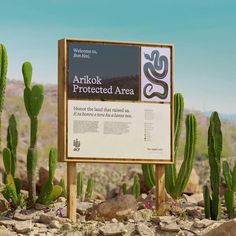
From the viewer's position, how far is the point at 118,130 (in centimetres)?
1314

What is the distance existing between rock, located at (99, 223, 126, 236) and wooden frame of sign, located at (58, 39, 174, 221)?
1000 mm

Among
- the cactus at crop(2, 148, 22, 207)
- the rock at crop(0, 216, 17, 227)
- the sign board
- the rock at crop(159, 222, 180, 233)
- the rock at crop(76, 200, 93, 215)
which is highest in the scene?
the sign board

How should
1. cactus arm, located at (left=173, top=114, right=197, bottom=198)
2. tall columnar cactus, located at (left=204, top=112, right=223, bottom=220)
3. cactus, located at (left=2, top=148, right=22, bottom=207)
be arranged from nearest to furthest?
1. tall columnar cactus, located at (left=204, top=112, right=223, bottom=220)
2. cactus, located at (left=2, top=148, right=22, bottom=207)
3. cactus arm, located at (left=173, top=114, right=197, bottom=198)

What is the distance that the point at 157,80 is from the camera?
13625 mm

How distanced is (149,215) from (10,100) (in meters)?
63.7

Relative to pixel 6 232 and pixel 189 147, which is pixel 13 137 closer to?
Answer: pixel 6 232

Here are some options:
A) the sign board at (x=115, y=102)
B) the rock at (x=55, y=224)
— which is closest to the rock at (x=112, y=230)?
the rock at (x=55, y=224)

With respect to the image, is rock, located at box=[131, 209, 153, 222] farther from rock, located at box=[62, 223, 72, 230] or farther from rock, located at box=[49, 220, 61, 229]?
rock, located at box=[49, 220, 61, 229]

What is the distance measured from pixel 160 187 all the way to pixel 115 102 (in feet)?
6.13

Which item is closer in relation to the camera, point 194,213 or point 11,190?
point 11,190

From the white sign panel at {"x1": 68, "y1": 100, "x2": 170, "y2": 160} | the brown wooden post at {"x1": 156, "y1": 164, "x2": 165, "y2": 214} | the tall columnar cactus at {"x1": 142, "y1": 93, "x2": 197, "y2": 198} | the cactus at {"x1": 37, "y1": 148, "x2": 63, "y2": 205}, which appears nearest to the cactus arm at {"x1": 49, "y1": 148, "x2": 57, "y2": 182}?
the cactus at {"x1": 37, "y1": 148, "x2": 63, "y2": 205}

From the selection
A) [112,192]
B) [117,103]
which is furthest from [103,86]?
[112,192]

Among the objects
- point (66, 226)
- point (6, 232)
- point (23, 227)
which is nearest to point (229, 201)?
point (66, 226)

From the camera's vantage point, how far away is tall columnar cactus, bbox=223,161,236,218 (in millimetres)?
13488
